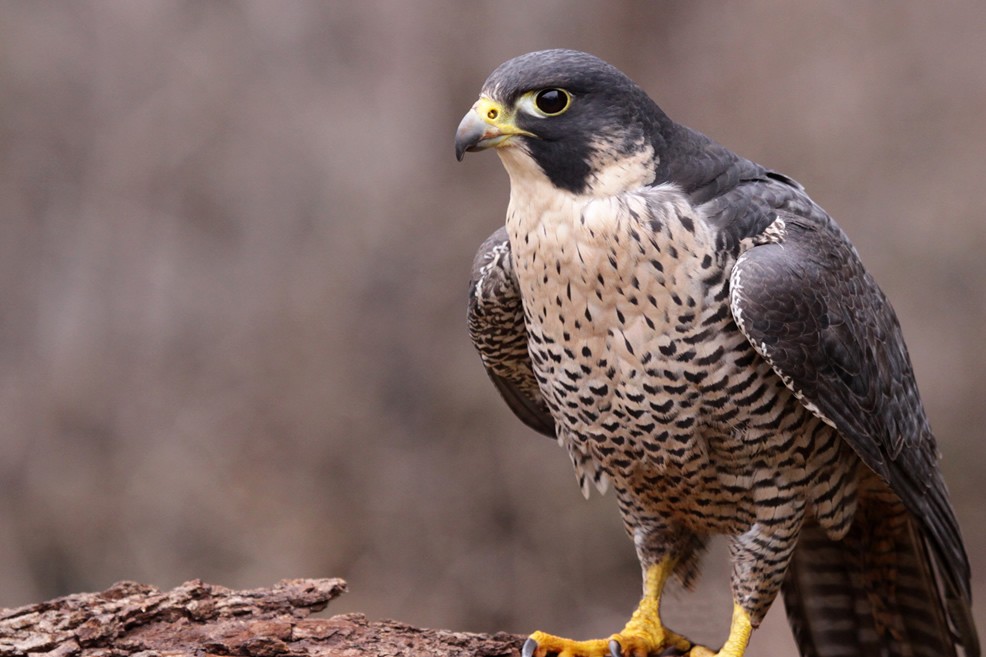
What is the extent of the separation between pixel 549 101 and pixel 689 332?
0.76 m

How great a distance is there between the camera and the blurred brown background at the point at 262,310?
6.29 meters

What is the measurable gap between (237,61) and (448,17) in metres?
1.18

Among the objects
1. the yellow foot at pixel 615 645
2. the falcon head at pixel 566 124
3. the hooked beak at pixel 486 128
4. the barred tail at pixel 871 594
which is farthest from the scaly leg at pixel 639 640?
the hooked beak at pixel 486 128

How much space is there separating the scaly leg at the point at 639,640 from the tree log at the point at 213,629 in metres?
0.09

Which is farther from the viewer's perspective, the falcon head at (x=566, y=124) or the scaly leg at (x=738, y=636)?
the scaly leg at (x=738, y=636)

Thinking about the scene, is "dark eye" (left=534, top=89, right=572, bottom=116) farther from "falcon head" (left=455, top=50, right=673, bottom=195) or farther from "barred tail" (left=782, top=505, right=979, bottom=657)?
"barred tail" (left=782, top=505, right=979, bottom=657)

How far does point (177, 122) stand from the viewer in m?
6.37

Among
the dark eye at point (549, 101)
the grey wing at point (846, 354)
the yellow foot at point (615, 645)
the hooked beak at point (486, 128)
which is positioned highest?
the dark eye at point (549, 101)

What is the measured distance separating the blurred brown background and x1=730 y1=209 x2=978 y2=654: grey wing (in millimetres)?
2419

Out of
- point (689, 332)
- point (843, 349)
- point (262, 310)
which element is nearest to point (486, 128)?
point (689, 332)

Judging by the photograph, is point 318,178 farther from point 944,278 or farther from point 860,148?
point 944,278

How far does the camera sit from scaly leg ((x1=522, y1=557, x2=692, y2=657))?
3.77 m

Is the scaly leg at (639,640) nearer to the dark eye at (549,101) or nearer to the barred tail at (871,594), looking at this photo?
the barred tail at (871,594)

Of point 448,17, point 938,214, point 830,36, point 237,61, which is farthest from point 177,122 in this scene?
point 938,214
